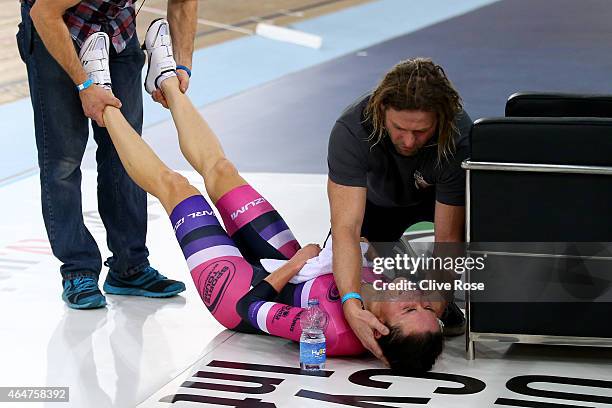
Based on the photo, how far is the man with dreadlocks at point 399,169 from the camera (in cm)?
364

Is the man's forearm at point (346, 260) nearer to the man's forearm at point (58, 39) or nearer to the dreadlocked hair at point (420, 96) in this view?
the dreadlocked hair at point (420, 96)

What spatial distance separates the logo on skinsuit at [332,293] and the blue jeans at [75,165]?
40.7 inches

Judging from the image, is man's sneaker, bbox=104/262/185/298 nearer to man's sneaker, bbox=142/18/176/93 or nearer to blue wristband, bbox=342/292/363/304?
man's sneaker, bbox=142/18/176/93

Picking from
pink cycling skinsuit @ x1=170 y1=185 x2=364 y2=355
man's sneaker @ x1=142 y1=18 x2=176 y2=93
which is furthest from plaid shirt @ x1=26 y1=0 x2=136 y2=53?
pink cycling skinsuit @ x1=170 y1=185 x2=364 y2=355

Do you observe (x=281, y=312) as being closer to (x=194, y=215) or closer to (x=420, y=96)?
(x=194, y=215)

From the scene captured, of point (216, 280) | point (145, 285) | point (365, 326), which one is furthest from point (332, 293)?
point (145, 285)

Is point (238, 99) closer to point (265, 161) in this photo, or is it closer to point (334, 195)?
point (265, 161)

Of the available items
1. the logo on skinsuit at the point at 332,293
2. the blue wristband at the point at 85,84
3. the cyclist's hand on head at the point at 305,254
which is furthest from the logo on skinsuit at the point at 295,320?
the blue wristband at the point at 85,84

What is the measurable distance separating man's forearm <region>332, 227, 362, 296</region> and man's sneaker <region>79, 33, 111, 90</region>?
3.70 ft

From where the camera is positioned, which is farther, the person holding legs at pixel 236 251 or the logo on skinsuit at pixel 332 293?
the logo on skinsuit at pixel 332 293

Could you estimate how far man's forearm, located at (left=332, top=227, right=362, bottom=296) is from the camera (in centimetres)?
380

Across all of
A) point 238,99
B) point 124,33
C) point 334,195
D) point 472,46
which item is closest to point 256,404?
point 334,195

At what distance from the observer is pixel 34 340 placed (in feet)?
13.4

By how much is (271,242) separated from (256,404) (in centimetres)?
93
